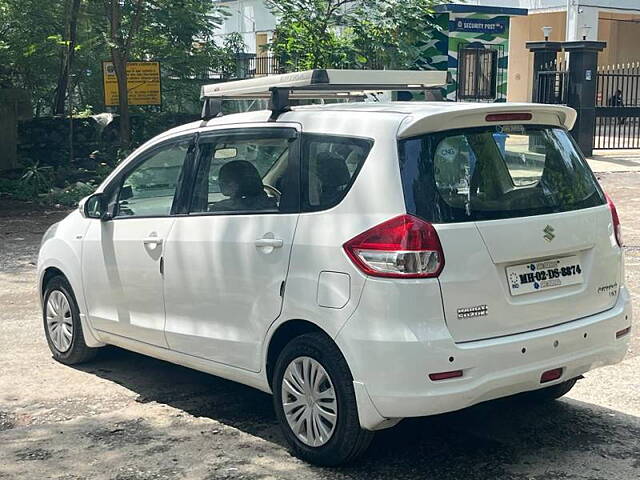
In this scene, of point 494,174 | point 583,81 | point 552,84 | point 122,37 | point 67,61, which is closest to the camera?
point 494,174

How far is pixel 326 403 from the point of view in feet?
14.5

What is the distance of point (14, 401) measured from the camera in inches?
222

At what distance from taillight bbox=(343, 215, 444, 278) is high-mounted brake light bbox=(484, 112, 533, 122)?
76 cm

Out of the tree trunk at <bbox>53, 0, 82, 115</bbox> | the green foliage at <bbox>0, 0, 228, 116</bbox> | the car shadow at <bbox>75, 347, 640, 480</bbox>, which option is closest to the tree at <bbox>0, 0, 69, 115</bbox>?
the green foliage at <bbox>0, 0, 228, 116</bbox>

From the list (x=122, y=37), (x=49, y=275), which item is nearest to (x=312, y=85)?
(x=49, y=275)

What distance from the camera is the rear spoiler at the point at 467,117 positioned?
4.29 metres

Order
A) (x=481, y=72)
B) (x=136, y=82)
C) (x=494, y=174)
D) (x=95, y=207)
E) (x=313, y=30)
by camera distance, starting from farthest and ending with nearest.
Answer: (x=481, y=72)
(x=136, y=82)
(x=313, y=30)
(x=95, y=207)
(x=494, y=174)

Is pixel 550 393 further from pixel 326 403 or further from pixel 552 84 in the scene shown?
pixel 552 84

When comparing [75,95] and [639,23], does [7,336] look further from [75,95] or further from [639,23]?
[639,23]

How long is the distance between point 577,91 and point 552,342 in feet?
61.3

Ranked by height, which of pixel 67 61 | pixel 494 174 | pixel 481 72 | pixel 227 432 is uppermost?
pixel 67 61

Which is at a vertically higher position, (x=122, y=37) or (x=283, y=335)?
(x=122, y=37)

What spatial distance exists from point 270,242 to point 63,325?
95.7 inches

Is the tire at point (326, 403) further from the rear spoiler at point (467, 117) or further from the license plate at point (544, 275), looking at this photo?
the rear spoiler at point (467, 117)
